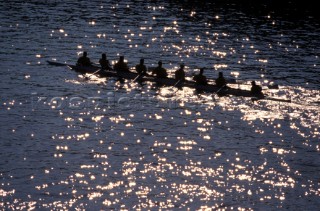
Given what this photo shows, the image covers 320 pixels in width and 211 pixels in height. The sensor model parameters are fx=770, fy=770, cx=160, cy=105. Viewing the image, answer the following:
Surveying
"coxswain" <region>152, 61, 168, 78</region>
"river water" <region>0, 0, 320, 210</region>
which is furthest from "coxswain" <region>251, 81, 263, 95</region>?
"coxswain" <region>152, 61, 168, 78</region>

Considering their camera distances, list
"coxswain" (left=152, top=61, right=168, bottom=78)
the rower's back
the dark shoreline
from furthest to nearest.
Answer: the dark shoreline < "coxswain" (left=152, top=61, right=168, bottom=78) < the rower's back

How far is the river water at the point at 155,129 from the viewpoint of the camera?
5197 centimetres

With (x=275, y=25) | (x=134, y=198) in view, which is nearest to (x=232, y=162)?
(x=134, y=198)

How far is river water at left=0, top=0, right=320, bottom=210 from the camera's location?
52.0 m

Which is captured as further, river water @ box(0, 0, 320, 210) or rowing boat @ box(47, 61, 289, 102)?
rowing boat @ box(47, 61, 289, 102)

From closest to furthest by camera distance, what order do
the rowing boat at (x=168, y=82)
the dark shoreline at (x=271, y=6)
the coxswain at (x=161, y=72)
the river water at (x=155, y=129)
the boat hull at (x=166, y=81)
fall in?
the river water at (x=155, y=129) → the rowing boat at (x=168, y=82) → the boat hull at (x=166, y=81) → the coxswain at (x=161, y=72) → the dark shoreline at (x=271, y=6)

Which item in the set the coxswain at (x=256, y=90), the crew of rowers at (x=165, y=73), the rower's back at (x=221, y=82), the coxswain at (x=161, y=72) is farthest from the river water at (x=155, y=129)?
the coxswain at (x=161, y=72)

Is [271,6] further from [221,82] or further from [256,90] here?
[256,90]

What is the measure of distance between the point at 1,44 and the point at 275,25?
46606 millimetres

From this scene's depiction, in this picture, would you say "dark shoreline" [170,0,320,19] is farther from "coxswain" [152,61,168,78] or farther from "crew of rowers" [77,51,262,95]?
"coxswain" [152,61,168,78]

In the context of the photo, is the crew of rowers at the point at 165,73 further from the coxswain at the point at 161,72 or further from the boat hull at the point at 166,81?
the boat hull at the point at 166,81

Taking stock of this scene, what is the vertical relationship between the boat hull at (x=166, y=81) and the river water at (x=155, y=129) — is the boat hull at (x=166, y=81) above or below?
above

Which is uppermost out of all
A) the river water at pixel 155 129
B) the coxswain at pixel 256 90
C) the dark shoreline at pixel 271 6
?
the coxswain at pixel 256 90

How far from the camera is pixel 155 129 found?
65.2m
